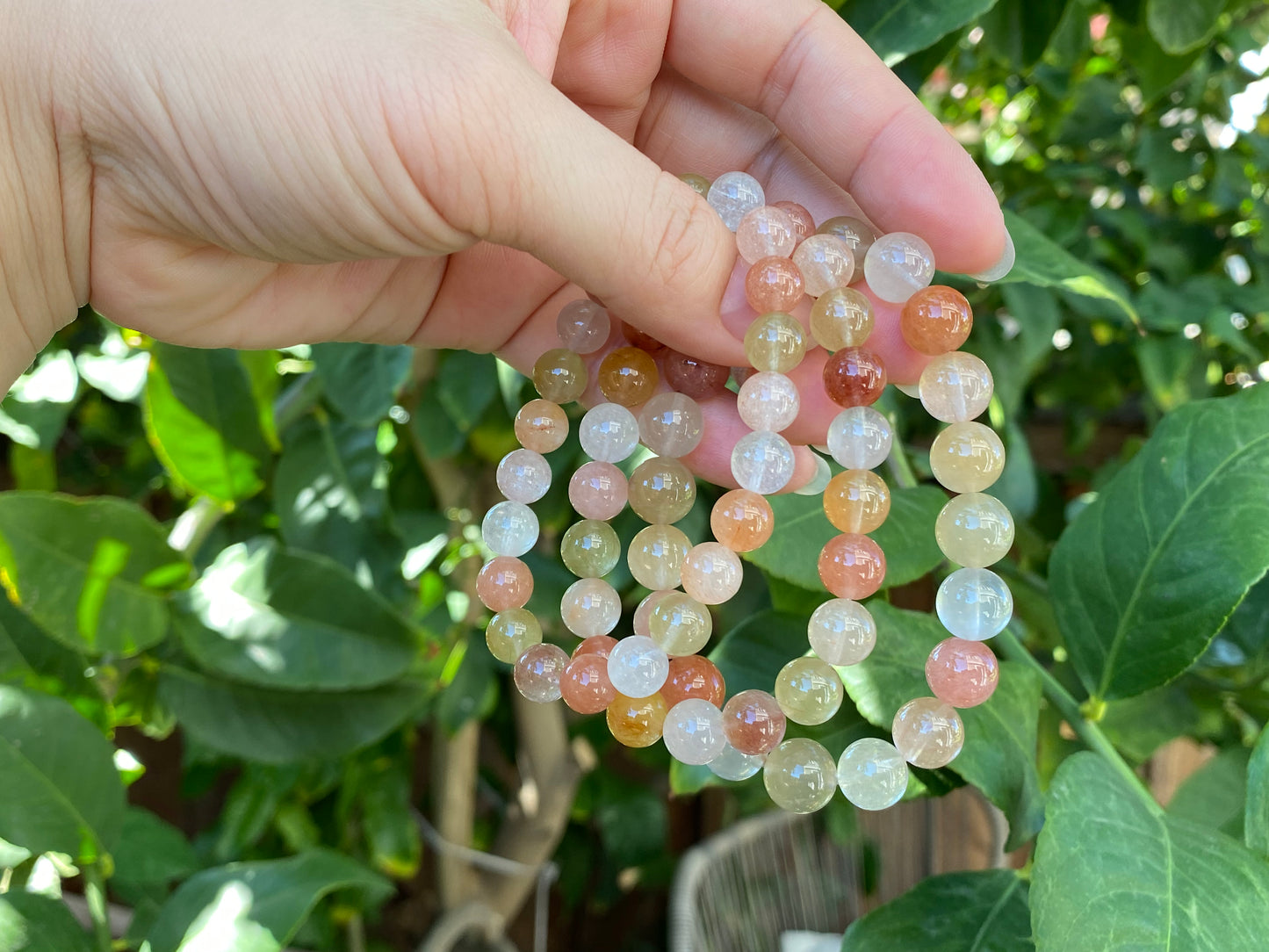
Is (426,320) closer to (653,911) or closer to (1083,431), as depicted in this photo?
(1083,431)

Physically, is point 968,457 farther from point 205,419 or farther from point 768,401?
point 205,419

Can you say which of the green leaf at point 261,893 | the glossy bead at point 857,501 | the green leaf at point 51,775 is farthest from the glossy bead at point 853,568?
the green leaf at point 51,775

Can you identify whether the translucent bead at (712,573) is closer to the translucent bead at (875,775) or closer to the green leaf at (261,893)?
the translucent bead at (875,775)

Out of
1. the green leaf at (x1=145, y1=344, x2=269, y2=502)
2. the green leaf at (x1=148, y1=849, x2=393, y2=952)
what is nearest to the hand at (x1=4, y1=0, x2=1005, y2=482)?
the green leaf at (x1=145, y1=344, x2=269, y2=502)

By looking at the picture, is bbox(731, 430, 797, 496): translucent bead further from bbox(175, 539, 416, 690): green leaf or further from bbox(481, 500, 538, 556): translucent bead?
bbox(175, 539, 416, 690): green leaf

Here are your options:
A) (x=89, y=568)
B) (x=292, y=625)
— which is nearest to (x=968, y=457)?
(x=292, y=625)

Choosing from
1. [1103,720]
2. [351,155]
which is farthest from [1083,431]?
[351,155]
